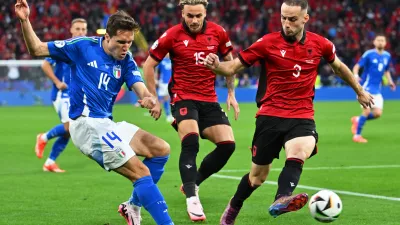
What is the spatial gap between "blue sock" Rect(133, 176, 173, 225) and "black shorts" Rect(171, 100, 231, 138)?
7.03 feet

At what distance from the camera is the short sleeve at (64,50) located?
737 centimetres

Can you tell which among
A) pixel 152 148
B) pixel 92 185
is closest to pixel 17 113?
pixel 92 185

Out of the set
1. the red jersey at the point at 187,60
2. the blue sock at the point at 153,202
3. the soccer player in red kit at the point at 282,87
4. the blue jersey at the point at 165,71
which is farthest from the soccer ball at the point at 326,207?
the blue jersey at the point at 165,71

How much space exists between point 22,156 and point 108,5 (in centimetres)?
2601

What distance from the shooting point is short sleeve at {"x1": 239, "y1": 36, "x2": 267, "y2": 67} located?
769 centimetres

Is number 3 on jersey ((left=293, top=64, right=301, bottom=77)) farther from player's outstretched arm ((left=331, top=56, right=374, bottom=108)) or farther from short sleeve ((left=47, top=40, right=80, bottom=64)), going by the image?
short sleeve ((left=47, top=40, right=80, bottom=64))

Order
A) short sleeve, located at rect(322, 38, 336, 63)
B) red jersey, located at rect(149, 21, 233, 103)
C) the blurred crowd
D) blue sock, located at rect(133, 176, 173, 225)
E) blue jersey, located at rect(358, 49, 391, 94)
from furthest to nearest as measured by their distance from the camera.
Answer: the blurred crowd, blue jersey, located at rect(358, 49, 391, 94), red jersey, located at rect(149, 21, 233, 103), short sleeve, located at rect(322, 38, 336, 63), blue sock, located at rect(133, 176, 173, 225)

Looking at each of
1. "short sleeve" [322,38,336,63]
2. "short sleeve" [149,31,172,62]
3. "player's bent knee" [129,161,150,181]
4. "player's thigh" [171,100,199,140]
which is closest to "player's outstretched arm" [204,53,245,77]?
"short sleeve" [322,38,336,63]

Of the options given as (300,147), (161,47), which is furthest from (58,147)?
(300,147)

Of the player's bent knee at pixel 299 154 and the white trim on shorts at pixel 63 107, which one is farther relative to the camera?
the white trim on shorts at pixel 63 107

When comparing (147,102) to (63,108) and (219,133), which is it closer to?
(219,133)

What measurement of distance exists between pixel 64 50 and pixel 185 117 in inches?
79.0

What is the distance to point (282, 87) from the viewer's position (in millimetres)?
7750

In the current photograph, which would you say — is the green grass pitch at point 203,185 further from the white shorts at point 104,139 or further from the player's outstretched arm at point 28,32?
the player's outstretched arm at point 28,32
